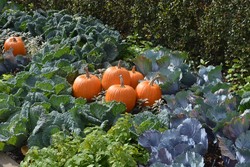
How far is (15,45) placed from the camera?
6289mm

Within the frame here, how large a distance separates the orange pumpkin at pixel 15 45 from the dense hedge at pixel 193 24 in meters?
1.49

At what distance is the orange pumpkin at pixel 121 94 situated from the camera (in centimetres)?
475

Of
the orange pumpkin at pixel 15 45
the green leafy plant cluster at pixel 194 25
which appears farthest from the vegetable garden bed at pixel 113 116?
the green leafy plant cluster at pixel 194 25

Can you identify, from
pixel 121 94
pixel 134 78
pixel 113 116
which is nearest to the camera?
pixel 113 116

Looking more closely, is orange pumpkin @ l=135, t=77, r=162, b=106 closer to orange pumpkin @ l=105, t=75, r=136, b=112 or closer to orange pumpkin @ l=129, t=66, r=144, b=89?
orange pumpkin @ l=105, t=75, r=136, b=112

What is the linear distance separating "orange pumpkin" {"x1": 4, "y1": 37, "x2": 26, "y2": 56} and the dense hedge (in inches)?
58.7

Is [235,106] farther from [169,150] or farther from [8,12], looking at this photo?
[8,12]

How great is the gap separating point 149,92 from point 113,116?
557 millimetres

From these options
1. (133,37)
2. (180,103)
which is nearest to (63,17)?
(133,37)

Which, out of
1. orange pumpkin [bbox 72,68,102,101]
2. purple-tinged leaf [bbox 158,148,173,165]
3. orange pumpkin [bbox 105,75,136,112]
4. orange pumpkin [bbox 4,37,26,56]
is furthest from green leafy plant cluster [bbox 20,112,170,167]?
orange pumpkin [bbox 4,37,26,56]

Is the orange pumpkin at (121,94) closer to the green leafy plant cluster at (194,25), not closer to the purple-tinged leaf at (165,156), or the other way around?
the purple-tinged leaf at (165,156)

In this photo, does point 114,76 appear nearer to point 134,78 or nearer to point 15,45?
point 134,78

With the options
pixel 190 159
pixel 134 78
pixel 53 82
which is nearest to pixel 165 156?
pixel 190 159

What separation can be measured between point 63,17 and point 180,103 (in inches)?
120
